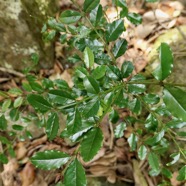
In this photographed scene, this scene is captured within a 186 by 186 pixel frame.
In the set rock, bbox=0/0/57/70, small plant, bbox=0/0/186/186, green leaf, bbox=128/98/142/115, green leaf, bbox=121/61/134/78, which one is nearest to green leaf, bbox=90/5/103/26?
small plant, bbox=0/0/186/186

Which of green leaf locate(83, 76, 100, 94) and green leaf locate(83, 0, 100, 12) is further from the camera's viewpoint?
green leaf locate(83, 0, 100, 12)

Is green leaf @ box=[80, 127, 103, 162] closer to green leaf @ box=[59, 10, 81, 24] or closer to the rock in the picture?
green leaf @ box=[59, 10, 81, 24]

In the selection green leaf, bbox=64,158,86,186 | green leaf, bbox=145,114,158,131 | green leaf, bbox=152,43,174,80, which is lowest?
green leaf, bbox=145,114,158,131

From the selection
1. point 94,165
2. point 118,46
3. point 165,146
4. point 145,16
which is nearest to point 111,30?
point 118,46

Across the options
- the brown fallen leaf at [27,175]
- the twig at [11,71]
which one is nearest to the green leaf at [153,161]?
the brown fallen leaf at [27,175]

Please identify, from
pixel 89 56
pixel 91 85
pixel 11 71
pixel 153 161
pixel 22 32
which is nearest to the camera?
pixel 91 85

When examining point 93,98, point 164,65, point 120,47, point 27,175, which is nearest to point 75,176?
point 93,98

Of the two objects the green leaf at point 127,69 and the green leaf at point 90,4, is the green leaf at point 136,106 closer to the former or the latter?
the green leaf at point 127,69

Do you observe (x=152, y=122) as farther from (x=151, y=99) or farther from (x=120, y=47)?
(x=120, y=47)
